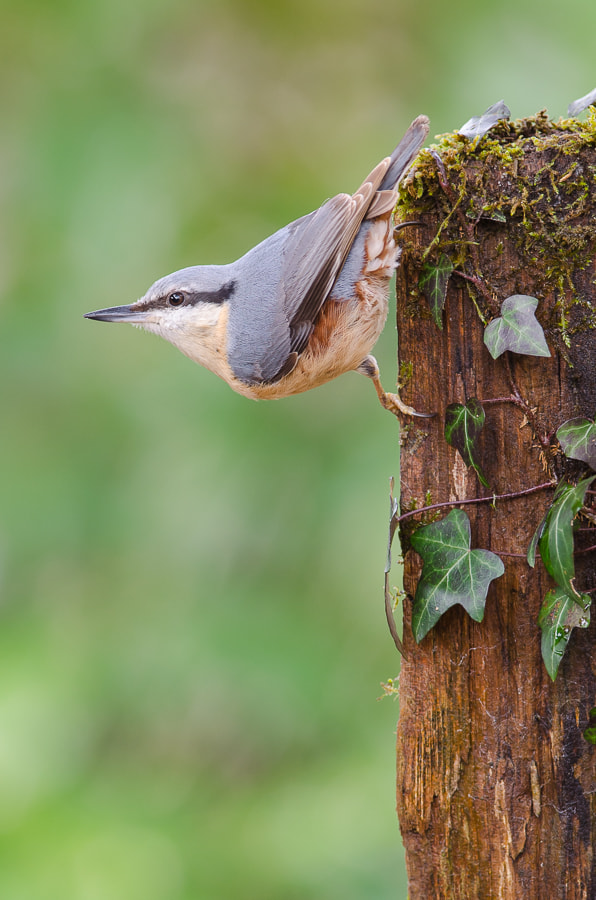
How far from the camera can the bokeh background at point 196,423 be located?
3.00 metres

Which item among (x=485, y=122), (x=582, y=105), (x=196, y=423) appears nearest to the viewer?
(x=485, y=122)

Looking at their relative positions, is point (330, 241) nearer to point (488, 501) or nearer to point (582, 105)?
point (582, 105)

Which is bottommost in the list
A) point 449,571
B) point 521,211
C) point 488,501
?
point 449,571

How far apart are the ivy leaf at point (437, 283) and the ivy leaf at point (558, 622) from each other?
604 mm

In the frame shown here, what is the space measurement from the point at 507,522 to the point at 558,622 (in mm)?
226

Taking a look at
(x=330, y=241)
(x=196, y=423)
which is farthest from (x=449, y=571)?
(x=196, y=423)

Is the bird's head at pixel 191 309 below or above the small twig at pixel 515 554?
above

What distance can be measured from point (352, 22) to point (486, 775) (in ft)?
9.55

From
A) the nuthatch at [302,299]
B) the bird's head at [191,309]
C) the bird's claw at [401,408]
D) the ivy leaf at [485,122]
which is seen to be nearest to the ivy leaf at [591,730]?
the bird's claw at [401,408]

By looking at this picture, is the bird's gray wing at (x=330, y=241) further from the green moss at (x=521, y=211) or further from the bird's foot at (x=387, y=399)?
the green moss at (x=521, y=211)

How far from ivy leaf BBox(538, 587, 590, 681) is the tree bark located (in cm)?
8

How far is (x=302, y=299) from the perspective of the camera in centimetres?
205

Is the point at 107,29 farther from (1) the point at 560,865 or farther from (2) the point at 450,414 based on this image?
(1) the point at 560,865

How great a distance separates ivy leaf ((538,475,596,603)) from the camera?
4.68 ft
